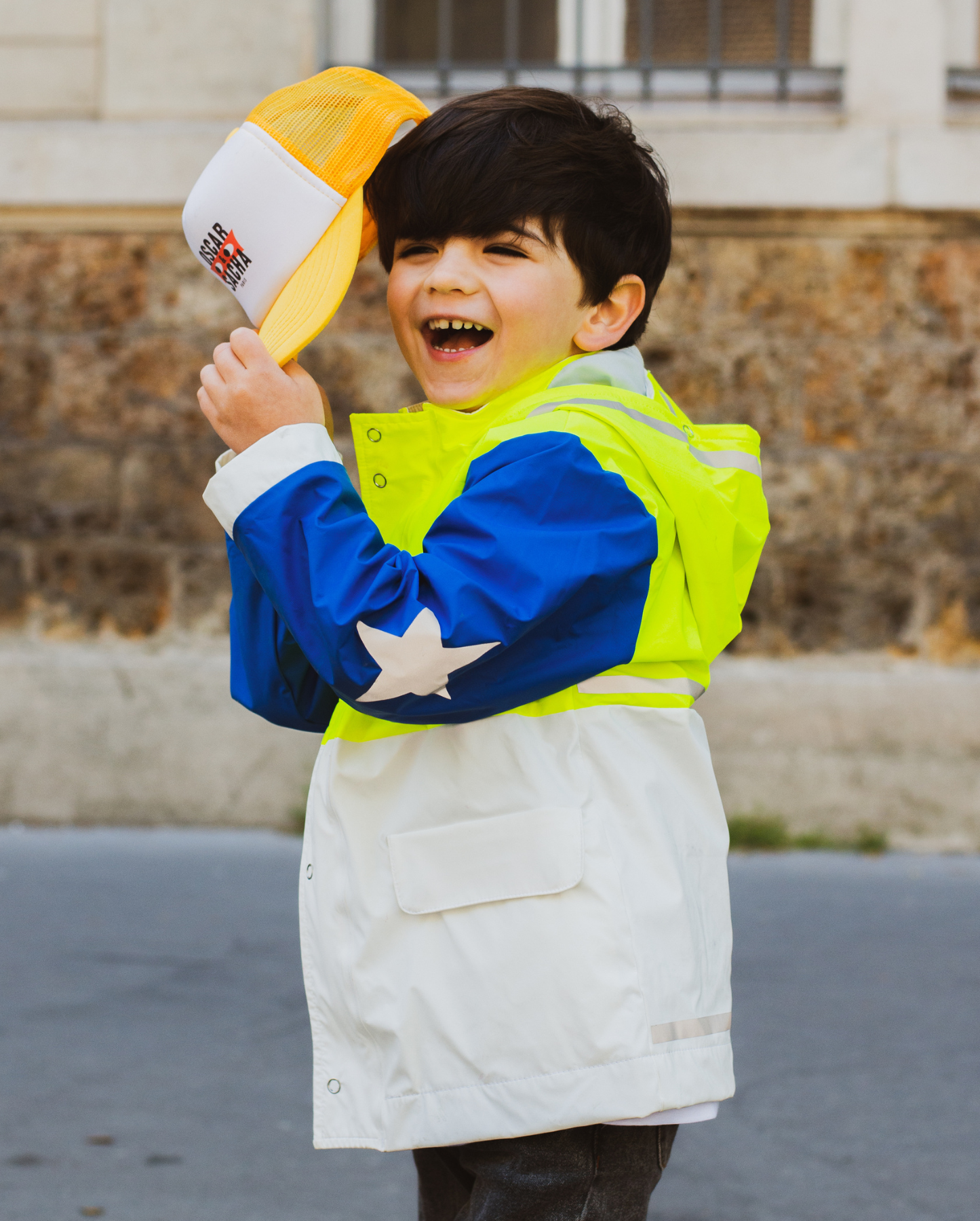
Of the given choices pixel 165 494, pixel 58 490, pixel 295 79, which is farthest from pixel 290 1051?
pixel 295 79

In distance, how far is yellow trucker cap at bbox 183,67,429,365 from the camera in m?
1.47

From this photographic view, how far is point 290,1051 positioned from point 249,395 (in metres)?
2.40

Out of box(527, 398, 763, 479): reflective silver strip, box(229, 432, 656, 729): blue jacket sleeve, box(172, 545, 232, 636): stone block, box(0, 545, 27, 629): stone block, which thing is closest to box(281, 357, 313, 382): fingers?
box(229, 432, 656, 729): blue jacket sleeve

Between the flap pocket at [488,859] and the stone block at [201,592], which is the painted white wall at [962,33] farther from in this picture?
the flap pocket at [488,859]

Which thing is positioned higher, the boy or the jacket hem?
the boy

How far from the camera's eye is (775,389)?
5.40m

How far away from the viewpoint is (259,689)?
5.50ft

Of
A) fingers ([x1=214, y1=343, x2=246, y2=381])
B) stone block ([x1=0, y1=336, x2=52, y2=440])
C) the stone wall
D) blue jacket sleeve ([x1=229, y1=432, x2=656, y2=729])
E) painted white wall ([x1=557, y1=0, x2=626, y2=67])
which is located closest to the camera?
blue jacket sleeve ([x1=229, y1=432, x2=656, y2=729])

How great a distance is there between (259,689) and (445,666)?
0.44 m

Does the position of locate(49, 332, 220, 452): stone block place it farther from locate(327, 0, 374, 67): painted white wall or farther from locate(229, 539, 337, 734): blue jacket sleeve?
locate(229, 539, 337, 734): blue jacket sleeve

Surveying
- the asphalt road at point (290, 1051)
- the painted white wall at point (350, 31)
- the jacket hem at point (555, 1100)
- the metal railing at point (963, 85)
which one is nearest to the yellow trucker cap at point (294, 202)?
the jacket hem at point (555, 1100)

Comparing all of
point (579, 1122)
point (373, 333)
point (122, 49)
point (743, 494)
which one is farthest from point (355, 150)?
point (122, 49)

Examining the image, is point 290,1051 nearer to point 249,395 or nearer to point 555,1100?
point 555,1100

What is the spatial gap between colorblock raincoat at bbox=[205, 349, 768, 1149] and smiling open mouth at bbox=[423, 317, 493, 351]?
93 mm
